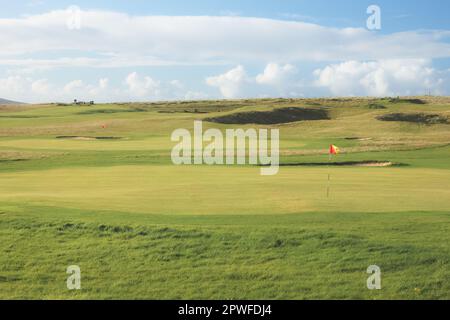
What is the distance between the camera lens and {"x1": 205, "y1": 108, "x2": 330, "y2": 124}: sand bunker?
86375 millimetres

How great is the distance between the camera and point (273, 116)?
92.9 m

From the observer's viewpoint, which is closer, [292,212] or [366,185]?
[292,212]

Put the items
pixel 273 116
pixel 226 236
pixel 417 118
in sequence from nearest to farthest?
pixel 226 236
pixel 417 118
pixel 273 116

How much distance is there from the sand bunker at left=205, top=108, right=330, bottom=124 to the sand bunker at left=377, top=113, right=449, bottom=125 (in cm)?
1678

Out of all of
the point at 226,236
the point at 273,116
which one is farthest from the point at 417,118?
the point at 226,236

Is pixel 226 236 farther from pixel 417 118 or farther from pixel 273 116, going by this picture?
pixel 273 116

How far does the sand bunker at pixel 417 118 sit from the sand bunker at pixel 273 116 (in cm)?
1678

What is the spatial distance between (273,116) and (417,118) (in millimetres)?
21856

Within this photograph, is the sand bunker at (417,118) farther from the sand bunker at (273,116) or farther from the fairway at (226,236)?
the fairway at (226,236)
